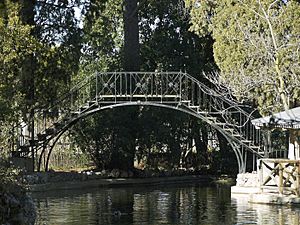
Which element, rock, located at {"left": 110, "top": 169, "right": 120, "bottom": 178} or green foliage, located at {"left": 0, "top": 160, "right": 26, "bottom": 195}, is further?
rock, located at {"left": 110, "top": 169, "right": 120, "bottom": 178}

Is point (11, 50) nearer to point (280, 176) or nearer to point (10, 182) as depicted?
point (280, 176)

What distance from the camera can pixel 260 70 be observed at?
2622 cm

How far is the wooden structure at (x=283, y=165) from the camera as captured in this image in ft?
70.1

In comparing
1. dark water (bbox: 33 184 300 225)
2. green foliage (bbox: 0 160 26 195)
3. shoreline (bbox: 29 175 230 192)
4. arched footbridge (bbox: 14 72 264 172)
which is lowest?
dark water (bbox: 33 184 300 225)

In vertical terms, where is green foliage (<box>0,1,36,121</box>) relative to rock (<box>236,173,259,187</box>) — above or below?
above

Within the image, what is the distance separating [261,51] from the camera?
1038 inches

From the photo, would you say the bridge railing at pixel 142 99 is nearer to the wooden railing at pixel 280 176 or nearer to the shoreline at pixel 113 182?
the shoreline at pixel 113 182

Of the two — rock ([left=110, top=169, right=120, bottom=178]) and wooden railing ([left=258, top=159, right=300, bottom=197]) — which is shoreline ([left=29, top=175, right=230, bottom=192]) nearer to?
rock ([left=110, top=169, right=120, bottom=178])

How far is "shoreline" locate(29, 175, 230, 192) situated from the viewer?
86.8 feet

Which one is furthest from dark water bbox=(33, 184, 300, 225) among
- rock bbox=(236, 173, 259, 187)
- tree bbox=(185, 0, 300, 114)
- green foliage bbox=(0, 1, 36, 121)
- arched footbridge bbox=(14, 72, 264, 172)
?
tree bbox=(185, 0, 300, 114)

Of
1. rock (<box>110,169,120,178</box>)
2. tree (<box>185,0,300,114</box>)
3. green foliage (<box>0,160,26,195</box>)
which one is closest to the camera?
green foliage (<box>0,160,26,195</box>)

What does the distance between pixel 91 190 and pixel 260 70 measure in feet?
25.9

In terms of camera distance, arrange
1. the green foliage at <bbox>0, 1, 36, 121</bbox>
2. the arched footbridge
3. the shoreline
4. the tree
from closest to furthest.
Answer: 1. the green foliage at <bbox>0, 1, 36, 121</bbox>
2. the tree
3. the shoreline
4. the arched footbridge

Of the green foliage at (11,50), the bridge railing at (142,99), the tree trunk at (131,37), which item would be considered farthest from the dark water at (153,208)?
the tree trunk at (131,37)
